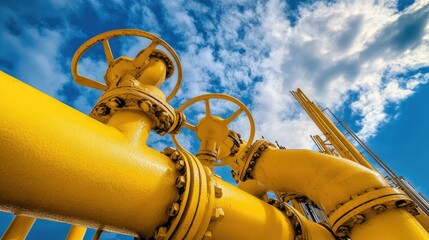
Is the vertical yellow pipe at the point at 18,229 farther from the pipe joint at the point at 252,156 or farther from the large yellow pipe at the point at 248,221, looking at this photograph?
the pipe joint at the point at 252,156

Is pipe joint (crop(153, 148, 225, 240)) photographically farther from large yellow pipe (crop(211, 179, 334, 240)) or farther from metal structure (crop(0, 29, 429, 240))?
large yellow pipe (crop(211, 179, 334, 240))

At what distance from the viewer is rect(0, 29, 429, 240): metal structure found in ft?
2.65

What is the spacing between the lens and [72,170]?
2.83 ft

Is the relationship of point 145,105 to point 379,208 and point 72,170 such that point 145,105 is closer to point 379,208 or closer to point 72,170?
point 72,170

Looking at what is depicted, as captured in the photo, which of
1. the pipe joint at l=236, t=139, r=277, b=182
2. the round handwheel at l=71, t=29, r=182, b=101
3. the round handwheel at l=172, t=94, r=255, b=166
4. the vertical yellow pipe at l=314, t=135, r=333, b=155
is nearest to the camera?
the round handwheel at l=71, t=29, r=182, b=101

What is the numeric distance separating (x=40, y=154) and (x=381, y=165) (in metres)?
4.40

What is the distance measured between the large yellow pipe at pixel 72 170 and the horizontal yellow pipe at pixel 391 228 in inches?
40.3

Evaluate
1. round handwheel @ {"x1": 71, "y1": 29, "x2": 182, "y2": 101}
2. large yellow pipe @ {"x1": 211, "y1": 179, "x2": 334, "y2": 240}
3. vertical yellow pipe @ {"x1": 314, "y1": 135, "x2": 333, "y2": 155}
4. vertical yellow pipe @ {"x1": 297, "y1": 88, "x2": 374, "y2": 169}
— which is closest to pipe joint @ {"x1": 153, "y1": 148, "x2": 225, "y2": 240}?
large yellow pipe @ {"x1": 211, "y1": 179, "x2": 334, "y2": 240}

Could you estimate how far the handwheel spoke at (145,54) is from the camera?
5.65ft

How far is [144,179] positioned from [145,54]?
1032mm

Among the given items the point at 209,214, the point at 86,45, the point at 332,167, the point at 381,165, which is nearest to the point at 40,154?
the point at 209,214

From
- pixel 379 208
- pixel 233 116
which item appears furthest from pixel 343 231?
pixel 233 116

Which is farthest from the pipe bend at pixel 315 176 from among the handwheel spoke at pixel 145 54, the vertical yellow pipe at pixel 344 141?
the vertical yellow pipe at pixel 344 141

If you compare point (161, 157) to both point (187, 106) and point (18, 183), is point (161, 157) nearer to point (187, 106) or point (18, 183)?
point (18, 183)
